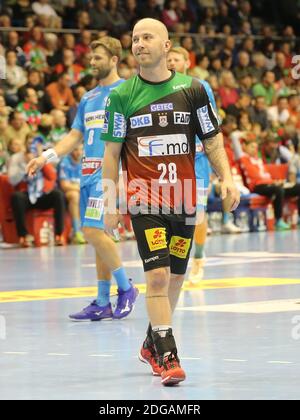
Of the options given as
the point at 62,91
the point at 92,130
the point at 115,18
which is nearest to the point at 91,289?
the point at 92,130

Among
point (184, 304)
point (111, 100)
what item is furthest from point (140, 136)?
point (184, 304)

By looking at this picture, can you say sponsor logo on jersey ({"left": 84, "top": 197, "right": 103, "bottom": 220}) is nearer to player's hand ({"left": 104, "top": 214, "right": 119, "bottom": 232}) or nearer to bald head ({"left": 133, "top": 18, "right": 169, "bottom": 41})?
player's hand ({"left": 104, "top": 214, "right": 119, "bottom": 232})

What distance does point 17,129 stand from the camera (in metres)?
20.1

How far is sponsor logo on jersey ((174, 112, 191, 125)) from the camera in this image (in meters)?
7.68

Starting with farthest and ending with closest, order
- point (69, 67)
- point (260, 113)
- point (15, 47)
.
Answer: point (260, 113)
point (69, 67)
point (15, 47)

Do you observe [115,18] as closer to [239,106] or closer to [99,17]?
[99,17]

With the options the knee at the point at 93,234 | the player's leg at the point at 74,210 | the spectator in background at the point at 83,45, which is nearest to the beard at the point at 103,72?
the knee at the point at 93,234

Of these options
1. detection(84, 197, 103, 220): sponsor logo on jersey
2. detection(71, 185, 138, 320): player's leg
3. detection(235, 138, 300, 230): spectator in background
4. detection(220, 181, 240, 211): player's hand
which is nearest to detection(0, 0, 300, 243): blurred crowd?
detection(235, 138, 300, 230): spectator in background

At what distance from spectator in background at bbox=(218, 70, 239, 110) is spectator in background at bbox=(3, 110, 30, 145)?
6.27 metres

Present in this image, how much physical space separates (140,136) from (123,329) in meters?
2.61

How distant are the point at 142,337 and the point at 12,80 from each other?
42.0 ft

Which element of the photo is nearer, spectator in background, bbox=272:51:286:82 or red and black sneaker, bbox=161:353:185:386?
red and black sneaker, bbox=161:353:185:386

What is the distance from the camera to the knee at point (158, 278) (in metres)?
7.43

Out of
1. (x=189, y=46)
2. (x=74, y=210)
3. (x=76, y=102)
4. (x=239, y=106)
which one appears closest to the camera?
(x=74, y=210)
